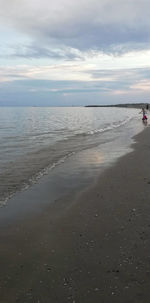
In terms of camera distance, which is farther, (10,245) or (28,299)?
(10,245)

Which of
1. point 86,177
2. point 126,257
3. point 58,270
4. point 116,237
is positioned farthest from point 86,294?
point 86,177

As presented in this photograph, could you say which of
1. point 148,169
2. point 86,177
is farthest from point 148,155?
point 86,177

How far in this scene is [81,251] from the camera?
510cm

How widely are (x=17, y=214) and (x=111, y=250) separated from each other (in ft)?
10.1

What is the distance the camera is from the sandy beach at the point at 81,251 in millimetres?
4002

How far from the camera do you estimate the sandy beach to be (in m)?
4.00

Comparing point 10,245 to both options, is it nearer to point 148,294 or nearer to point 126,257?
point 126,257

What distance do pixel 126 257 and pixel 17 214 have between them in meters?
3.41

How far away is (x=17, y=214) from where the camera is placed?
725 centimetres

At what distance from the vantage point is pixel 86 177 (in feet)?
35.8

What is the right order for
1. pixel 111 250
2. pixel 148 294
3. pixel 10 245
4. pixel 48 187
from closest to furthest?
pixel 148 294
pixel 111 250
pixel 10 245
pixel 48 187

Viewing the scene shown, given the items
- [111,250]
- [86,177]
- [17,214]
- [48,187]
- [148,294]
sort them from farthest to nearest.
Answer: [86,177], [48,187], [17,214], [111,250], [148,294]

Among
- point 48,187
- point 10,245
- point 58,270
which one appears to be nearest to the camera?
point 58,270

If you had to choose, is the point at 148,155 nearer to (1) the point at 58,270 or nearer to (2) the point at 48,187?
(2) the point at 48,187
